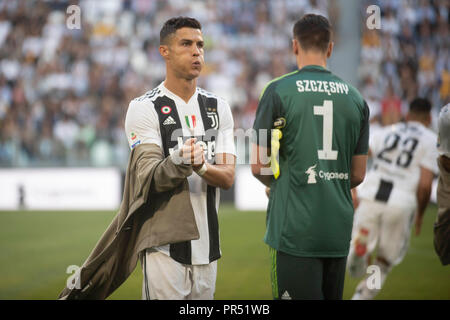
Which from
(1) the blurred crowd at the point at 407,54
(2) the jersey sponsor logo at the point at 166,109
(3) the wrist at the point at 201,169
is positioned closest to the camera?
(3) the wrist at the point at 201,169

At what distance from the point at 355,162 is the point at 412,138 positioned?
2876 millimetres

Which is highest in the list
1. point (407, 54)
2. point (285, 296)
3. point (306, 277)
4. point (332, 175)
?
point (407, 54)

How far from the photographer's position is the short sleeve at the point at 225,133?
11.6ft

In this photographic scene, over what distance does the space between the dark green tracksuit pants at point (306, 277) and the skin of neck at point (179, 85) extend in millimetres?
1130

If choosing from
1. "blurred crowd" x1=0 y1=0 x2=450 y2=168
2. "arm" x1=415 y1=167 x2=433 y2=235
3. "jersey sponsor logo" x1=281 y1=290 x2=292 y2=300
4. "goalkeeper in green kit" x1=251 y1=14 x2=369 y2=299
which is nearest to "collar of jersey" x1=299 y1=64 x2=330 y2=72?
"goalkeeper in green kit" x1=251 y1=14 x2=369 y2=299

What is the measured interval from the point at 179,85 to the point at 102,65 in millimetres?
14686

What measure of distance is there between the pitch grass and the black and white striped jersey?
3.28 metres

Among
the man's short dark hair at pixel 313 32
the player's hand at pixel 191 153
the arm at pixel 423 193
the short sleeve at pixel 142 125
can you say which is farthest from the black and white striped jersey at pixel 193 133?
the arm at pixel 423 193

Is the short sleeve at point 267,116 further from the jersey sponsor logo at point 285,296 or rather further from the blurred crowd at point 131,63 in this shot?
the blurred crowd at point 131,63

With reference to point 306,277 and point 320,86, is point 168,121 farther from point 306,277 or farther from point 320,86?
point 306,277

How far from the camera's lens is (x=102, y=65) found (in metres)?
17.6

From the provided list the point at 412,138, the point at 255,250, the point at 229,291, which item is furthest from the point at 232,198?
the point at 412,138

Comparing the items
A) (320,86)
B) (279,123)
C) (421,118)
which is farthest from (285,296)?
(421,118)

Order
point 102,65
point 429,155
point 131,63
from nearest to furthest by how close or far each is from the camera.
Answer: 1. point 429,155
2. point 102,65
3. point 131,63
